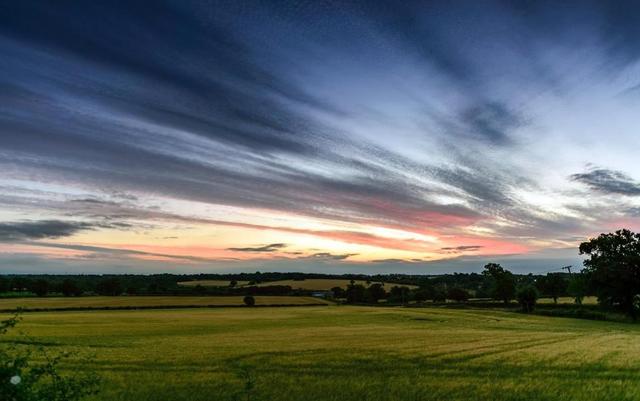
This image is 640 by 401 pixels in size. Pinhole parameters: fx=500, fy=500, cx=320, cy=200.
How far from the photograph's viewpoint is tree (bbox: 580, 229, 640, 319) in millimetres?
79688

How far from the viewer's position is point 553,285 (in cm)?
14362

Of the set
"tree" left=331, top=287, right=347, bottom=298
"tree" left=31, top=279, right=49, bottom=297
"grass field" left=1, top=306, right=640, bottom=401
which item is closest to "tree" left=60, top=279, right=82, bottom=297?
"tree" left=31, top=279, right=49, bottom=297

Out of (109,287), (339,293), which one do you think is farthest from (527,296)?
(109,287)

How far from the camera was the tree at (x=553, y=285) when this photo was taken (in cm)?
14300

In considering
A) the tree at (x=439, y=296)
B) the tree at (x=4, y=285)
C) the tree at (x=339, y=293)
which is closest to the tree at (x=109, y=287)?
the tree at (x=4, y=285)

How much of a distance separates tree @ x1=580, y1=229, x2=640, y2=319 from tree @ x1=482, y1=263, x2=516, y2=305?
155ft

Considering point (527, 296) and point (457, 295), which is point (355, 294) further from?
point (527, 296)

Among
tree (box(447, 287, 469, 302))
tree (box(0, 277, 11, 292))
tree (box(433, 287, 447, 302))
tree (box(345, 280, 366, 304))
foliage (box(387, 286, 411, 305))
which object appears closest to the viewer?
tree (box(447, 287, 469, 302))

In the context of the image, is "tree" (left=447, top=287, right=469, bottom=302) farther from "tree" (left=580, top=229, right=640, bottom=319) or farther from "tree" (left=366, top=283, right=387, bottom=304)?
"tree" (left=580, top=229, right=640, bottom=319)

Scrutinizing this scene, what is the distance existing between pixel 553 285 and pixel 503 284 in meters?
20.3

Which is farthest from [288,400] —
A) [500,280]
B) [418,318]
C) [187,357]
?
[500,280]

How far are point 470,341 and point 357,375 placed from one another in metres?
20.9

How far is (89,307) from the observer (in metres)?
110

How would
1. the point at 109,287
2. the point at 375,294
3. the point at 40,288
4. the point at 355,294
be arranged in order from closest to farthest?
the point at 40,288 < the point at 355,294 < the point at 375,294 < the point at 109,287
